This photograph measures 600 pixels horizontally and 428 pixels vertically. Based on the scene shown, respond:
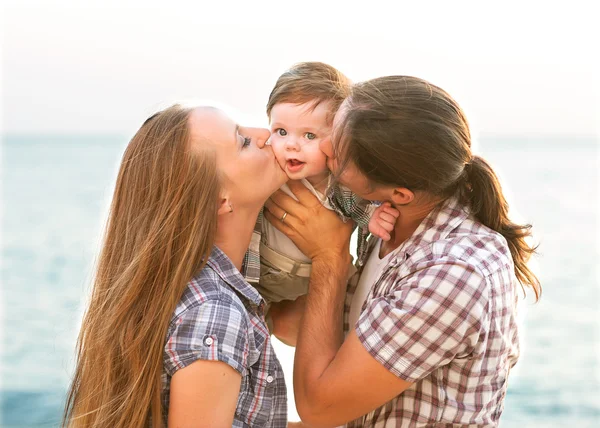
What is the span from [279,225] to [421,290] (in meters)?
0.77

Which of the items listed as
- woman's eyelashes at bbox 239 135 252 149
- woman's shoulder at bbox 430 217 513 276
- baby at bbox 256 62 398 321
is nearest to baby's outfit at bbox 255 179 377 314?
baby at bbox 256 62 398 321

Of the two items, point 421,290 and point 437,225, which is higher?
point 437,225

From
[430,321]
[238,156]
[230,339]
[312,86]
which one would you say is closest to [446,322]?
[430,321]

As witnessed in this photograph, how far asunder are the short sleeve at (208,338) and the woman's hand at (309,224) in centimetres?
52

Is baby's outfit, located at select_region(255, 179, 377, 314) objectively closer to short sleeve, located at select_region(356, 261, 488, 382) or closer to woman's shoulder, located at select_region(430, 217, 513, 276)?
woman's shoulder, located at select_region(430, 217, 513, 276)

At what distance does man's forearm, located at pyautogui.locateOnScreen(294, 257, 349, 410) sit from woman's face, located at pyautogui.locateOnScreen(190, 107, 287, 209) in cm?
33

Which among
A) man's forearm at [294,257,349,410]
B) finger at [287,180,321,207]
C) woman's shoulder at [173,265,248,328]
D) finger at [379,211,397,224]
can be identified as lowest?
man's forearm at [294,257,349,410]

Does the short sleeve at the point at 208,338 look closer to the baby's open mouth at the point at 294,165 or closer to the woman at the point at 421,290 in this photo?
the woman at the point at 421,290

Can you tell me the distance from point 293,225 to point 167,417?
31.6 inches

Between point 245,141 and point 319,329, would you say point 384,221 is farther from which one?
point 245,141

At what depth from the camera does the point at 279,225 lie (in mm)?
2629

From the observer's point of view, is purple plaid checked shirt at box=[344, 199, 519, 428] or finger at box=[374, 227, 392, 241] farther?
finger at box=[374, 227, 392, 241]

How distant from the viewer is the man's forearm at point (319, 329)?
2199mm

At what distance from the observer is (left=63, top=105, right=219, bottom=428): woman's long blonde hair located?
6.70 ft
